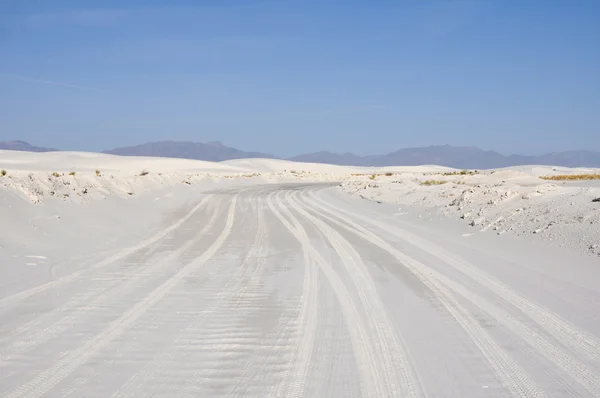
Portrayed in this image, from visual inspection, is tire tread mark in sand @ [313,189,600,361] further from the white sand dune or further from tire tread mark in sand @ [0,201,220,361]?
tire tread mark in sand @ [0,201,220,361]

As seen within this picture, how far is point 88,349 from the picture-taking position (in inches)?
207

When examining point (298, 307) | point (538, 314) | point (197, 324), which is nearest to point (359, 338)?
point (298, 307)

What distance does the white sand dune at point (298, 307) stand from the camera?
4.61 meters

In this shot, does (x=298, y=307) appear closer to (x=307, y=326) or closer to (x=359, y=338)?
(x=307, y=326)

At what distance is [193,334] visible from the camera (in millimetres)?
5793

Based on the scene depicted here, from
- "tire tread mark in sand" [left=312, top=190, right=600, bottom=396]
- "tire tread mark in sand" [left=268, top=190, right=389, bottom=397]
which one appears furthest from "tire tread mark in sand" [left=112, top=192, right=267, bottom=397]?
"tire tread mark in sand" [left=312, top=190, right=600, bottom=396]

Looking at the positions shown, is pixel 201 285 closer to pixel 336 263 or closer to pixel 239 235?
pixel 336 263

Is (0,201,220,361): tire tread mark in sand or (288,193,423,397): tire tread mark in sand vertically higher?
(288,193,423,397): tire tread mark in sand

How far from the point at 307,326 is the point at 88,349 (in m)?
2.29

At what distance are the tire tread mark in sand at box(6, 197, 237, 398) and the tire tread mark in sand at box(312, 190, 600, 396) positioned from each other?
4264 millimetres

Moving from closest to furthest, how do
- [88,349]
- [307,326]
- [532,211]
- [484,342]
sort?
[88,349]
[484,342]
[307,326]
[532,211]

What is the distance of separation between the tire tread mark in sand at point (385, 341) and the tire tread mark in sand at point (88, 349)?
274 cm

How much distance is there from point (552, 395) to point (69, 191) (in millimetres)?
18371

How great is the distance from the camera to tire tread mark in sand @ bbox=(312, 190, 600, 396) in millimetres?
4750
